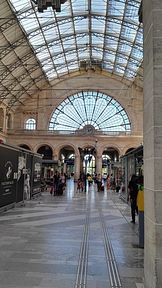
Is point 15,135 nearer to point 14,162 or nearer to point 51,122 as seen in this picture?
point 51,122

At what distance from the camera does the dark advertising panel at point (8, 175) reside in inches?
448

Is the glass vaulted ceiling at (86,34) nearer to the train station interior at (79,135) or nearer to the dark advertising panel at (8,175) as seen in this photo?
the train station interior at (79,135)

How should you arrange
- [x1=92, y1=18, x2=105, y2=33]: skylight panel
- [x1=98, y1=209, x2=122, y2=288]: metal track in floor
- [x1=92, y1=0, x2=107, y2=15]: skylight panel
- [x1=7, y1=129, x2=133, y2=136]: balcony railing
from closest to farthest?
[x1=98, y1=209, x2=122, y2=288]: metal track in floor, [x1=92, y1=0, x2=107, y2=15]: skylight panel, [x1=92, y1=18, x2=105, y2=33]: skylight panel, [x1=7, y1=129, x2=133, y2=136]: balcony railing

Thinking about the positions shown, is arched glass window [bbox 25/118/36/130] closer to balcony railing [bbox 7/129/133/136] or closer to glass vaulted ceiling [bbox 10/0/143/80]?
balcony railing [bbox 7/129/133/136]

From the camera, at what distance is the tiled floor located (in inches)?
169

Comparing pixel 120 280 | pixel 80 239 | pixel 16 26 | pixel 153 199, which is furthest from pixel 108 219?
pixel 16 26

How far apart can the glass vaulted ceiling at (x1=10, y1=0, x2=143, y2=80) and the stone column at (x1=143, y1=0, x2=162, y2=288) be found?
24973mm

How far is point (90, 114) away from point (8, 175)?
1485 inches

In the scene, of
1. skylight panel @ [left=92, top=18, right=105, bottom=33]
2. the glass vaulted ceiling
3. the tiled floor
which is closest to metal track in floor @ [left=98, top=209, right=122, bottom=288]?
the tiled floor

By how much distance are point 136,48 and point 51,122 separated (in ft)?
67.9

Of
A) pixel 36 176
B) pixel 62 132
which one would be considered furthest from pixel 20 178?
pixel 62 132

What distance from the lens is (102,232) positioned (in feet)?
26.5

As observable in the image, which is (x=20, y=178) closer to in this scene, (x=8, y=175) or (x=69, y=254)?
(x=8, y=175)

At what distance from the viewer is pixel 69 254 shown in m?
5.75
